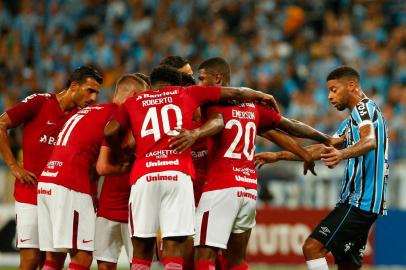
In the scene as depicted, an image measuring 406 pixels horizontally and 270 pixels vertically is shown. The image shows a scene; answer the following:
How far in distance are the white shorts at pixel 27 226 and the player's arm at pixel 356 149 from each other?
123 inches

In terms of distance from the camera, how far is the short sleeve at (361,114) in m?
9.45

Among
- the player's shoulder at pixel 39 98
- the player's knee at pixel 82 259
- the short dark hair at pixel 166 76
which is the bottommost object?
the player's knee at pixel 82 259

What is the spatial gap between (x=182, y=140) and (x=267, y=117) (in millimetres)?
1207

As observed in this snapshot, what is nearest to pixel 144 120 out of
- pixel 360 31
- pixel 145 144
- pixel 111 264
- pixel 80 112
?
pixel 145 144

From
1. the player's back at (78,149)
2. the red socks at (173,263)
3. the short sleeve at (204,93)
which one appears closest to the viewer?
the red socks at (173,263)

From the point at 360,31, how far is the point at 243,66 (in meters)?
2.72

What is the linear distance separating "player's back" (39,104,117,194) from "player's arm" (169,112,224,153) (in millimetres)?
1284

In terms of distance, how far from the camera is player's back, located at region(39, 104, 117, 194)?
9.62 m

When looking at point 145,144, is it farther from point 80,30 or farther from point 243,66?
point 80,30

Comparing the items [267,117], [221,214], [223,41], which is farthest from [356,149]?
[223,41]

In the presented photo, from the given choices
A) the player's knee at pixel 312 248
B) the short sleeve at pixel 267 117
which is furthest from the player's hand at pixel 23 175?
the player's knee at pixel 312 248

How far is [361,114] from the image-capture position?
9.54 m

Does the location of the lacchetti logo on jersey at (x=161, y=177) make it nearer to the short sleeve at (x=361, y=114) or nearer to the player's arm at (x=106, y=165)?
the player's arm at (x=106, y=165)

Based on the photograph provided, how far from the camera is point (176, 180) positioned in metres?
8.74
